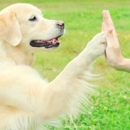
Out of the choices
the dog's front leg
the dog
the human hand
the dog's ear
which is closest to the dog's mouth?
the dog

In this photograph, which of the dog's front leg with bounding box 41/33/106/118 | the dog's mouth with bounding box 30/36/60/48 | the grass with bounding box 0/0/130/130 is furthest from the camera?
the grass with bounding box 0/0/130/130

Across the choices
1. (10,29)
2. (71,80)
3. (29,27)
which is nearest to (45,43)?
(29,27)

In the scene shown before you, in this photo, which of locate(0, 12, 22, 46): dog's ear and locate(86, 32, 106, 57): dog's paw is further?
locate(0, 12, 22, 46): dog's ear

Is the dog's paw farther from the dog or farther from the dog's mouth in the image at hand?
the dog's mouth

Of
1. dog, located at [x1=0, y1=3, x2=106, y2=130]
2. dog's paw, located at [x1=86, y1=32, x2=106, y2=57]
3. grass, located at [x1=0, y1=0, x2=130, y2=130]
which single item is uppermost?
dog's paw, located at [x1=86, y1=32, x2=106, y2=57]

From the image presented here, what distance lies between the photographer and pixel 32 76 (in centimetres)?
465

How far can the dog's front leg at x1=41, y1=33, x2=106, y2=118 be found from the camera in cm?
452

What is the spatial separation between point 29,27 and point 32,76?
0.52 metres

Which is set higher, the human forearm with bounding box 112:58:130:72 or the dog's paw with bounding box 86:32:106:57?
the dog's paw with bounding box 86:32:106:57

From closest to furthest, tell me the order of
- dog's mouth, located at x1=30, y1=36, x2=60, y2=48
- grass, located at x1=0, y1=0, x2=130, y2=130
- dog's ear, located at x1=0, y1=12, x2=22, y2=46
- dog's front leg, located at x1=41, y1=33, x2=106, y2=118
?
1. dog's front leg, located at x1=41, y1=33, x2=106, y2=118
2. dog's ear, located at x1=0, y1=12, x2=22, y2=46
3. dog's mouth, located at x1=30, y1=36, x2=60, y2=48
4. grass, located at x1=0, y1=0, x2=130, y2=130

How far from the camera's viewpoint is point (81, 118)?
6.35 meters

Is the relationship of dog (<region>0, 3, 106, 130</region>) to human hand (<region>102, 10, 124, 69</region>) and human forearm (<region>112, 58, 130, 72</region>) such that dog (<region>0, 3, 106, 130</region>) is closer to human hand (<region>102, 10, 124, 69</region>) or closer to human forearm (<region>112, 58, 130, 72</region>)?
human hand (<region>102, 10, 124, 69</region>)

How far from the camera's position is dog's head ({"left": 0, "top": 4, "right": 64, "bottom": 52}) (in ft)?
15.7

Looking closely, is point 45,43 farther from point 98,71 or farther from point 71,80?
point 98,71
